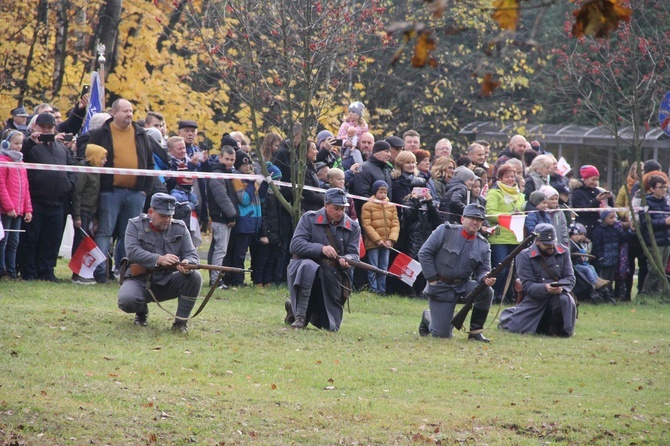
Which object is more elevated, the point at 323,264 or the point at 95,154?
the point at 95,154

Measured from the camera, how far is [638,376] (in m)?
11.8

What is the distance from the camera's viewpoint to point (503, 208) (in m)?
17.9

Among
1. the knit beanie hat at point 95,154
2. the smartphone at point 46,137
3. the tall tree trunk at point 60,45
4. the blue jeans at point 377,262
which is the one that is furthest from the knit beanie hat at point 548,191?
the tall tree trunk at point 60,45

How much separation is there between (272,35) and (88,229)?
3.86 m

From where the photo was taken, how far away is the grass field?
8.43m

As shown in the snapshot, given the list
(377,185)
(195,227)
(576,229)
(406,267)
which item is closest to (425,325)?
(406,267)

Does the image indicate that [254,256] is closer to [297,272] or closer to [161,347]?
[297,272]

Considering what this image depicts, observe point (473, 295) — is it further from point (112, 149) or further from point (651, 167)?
point (651, 167)

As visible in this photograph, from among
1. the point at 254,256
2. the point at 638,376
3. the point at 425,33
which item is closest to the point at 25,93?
the point at 254,256

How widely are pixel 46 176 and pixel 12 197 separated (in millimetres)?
641

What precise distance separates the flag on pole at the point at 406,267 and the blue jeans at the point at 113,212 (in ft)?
12.2

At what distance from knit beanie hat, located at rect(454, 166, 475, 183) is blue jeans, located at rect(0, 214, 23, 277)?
687 cm

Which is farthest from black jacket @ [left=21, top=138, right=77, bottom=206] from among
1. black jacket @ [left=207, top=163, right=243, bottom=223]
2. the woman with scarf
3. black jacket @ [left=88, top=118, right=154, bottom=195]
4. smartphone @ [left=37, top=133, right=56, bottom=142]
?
the woman with scarf

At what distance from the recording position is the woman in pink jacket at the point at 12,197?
14.5 metres
